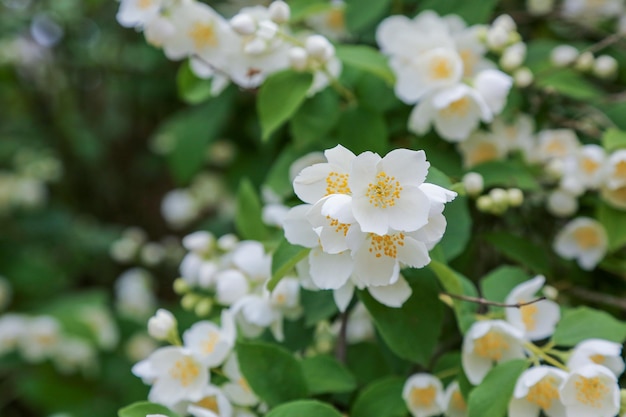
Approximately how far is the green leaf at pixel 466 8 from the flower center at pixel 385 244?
722 millimetres

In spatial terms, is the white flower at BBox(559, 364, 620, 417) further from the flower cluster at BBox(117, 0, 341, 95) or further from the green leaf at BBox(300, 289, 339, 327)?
the flower cluster at BBox(117, 0, 341, 95)

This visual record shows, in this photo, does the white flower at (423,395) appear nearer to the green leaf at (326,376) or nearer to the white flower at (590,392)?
the green leaf at (326,376)

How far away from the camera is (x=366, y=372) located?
1205 mm

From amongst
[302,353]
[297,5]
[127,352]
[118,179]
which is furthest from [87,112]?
[302,353]

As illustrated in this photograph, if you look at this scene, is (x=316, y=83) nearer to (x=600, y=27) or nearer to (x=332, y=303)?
(x=332, y=303)

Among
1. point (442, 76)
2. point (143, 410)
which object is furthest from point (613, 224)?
point (143, 410)

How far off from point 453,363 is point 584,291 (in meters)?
0.38

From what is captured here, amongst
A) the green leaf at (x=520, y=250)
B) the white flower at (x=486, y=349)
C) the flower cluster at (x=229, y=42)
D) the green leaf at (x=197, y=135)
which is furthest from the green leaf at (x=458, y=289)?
the green leaf at (x=197, y=135)

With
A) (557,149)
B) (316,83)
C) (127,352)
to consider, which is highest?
(316,83)

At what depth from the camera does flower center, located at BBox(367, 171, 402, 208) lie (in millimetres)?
790

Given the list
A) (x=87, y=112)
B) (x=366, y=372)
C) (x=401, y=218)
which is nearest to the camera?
(x=401, y=218)

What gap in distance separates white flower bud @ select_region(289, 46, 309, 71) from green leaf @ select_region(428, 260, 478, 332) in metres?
0.43

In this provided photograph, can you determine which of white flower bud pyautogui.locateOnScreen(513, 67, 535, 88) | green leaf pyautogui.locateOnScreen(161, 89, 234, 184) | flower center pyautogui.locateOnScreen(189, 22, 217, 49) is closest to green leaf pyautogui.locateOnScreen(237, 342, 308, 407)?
flower center pyautogui.locateOnScreen(189, 22, 217, 49)

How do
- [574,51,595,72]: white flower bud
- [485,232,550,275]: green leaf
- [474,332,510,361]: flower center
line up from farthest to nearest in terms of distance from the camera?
[574,51,595,72]: white flower bud → [485,232,550,275]: green leaf → [474,332,510,361]: flower center
